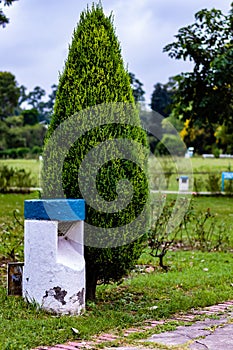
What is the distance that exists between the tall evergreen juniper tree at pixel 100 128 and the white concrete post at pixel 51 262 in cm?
33

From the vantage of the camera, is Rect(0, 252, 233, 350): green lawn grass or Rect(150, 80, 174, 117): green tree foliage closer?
Rect(0, 252, 233, 350): green lawn grass

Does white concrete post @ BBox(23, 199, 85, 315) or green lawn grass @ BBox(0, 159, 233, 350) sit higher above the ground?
white concrete post @ BBox(23, 199, 85, 315)

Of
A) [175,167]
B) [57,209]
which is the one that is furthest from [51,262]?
[175,167]

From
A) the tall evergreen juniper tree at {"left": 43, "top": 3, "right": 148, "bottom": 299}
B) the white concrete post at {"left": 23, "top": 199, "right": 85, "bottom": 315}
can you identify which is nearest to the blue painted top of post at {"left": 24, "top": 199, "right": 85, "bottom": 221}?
the white concrete post at {"left": 23, "top": 199, "right": 85, "bottom": 315}

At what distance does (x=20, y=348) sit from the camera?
3.89m

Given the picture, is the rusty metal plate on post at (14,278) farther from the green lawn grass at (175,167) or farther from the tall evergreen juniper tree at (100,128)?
the green lawn grass at (175,167)

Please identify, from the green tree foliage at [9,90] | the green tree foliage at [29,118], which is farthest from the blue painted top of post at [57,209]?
the green tree foliage at [29,118]

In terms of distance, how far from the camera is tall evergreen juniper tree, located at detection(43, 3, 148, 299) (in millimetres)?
5270

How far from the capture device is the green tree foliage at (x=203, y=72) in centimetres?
1875

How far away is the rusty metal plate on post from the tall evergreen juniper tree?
63 centimetres

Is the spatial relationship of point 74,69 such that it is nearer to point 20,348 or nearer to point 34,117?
point 20,348

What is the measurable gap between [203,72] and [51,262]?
15273 millimetres

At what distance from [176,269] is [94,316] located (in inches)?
111

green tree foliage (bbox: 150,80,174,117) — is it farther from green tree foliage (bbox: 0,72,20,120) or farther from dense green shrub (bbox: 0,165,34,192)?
dense green shrub (bbox: 0,165,34,192)
